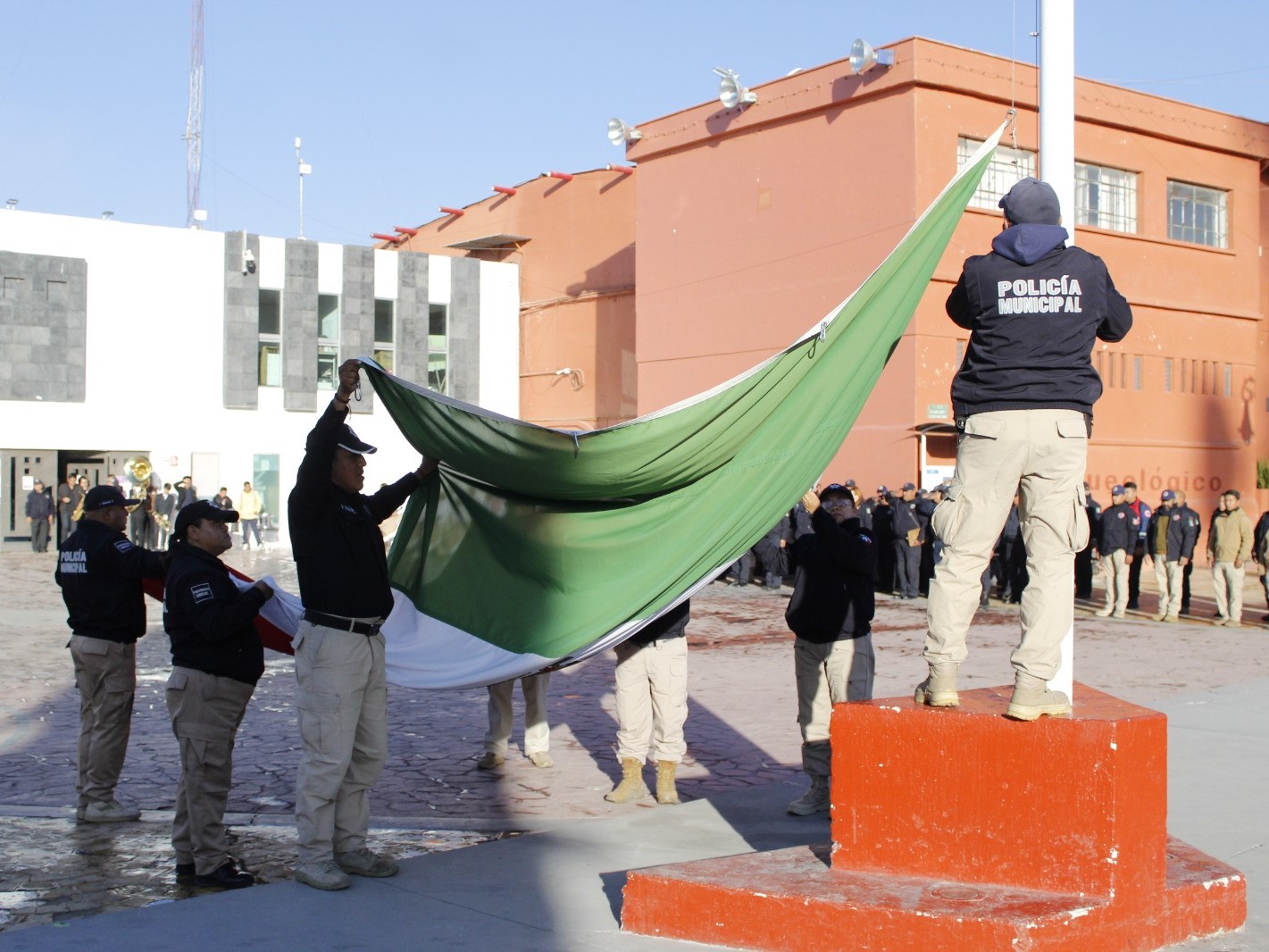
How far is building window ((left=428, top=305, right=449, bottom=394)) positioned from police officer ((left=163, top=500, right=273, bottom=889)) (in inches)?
1253

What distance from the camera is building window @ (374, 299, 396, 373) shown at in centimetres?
3716

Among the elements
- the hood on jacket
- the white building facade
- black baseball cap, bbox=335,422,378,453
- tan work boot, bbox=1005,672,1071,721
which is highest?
the white building facade

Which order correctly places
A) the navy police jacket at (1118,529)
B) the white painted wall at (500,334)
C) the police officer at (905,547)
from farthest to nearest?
1. the white painted wall at (500,334)
2. the police officer at (905,547)
3. the navy police jacket at (1118,529)

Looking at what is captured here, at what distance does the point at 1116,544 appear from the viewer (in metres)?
18.2

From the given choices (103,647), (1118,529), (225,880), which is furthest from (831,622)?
(1118,529)

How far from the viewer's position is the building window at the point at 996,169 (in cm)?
2434

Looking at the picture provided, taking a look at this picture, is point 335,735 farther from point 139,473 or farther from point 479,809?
point 139,473

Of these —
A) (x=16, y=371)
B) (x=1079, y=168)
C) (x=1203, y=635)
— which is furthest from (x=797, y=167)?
(x=16, y=371)

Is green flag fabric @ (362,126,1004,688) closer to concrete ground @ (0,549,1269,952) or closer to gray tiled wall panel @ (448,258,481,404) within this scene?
concrete ground @ (0,549,1269,952)

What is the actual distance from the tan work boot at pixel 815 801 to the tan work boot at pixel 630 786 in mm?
904

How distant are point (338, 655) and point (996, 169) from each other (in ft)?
69.9

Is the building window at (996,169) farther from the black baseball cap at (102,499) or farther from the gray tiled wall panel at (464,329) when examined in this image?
the black baseball cap at (102,499)

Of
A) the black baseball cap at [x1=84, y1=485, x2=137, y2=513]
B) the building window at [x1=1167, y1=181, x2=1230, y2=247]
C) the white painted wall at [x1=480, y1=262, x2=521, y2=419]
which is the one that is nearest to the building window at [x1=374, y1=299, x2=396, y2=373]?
the white painted wall at [x1=480, y1=262, x2=521, y2=419]

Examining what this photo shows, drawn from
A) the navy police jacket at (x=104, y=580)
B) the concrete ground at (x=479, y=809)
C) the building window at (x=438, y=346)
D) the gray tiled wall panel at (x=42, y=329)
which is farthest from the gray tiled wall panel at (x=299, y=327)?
the navy police jacket at (x=104, y=580)
